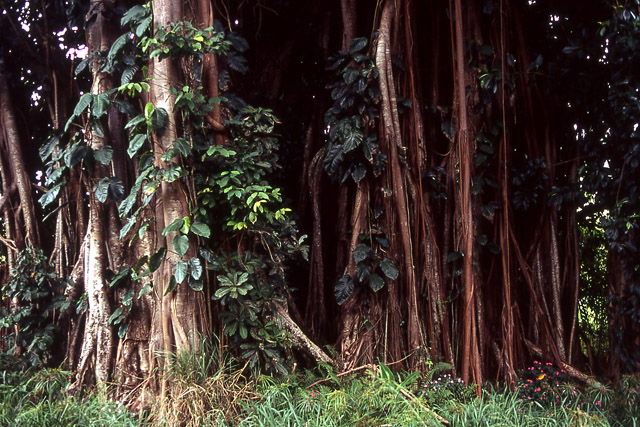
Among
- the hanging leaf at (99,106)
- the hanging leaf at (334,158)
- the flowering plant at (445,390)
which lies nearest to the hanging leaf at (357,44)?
the hanging leaf at (334,158)

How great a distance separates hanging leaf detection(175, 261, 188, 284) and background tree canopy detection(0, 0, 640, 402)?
0.04 feet

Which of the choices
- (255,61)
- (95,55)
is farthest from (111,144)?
(255,61)

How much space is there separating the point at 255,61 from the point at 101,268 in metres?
1.86

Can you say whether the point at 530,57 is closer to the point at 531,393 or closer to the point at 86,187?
the point at 531,393

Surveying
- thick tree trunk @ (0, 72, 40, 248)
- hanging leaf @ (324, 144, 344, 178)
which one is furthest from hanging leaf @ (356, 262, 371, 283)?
thick tree trunk @ (0, 72, 40, 248)

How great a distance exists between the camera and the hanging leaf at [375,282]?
3332 mm

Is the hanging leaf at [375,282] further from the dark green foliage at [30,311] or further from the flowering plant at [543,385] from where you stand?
the dark green foliage at [30,311]

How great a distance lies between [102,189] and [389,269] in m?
1.67

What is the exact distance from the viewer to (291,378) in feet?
10.2

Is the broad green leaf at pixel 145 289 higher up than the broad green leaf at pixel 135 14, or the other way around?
the broad green leaf at pixel 135 14

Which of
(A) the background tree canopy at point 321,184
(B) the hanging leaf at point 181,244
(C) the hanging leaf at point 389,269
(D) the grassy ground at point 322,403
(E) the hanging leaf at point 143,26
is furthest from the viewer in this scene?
(C) the hanging leaf at point 389,269

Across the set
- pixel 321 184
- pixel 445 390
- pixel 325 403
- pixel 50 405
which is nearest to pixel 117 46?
pixel 321 184

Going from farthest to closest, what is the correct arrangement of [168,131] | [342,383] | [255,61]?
[255,61], [342,383], [168,131]

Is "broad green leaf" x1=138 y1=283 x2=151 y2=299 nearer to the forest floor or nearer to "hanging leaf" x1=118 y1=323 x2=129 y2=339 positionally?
"hanging leaf" x1=118 y1=323 x2=129 y2=339
